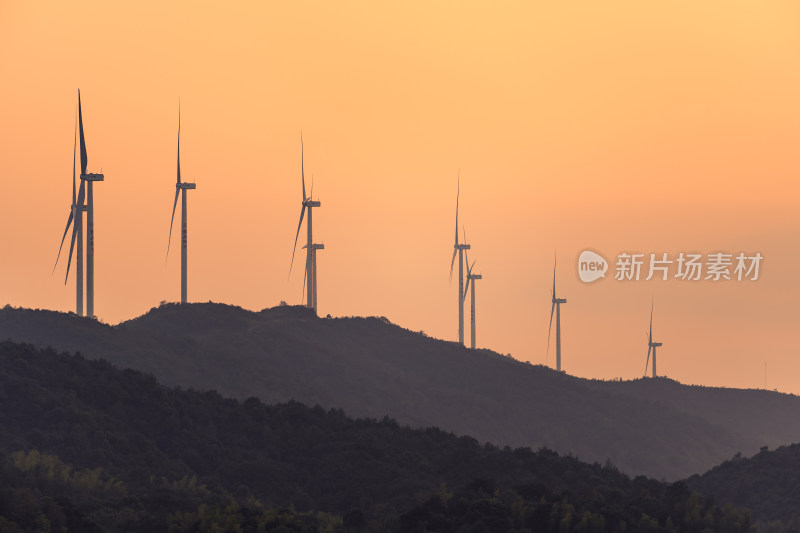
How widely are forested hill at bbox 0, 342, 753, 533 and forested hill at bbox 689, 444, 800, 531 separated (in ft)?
49.8

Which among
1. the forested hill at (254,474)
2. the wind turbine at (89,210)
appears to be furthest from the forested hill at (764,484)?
the wind turbine at (89,210)

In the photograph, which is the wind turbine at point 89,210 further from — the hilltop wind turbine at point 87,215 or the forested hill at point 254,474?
the forested hill at point 254,474

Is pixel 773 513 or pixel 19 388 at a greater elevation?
pixel 19 388

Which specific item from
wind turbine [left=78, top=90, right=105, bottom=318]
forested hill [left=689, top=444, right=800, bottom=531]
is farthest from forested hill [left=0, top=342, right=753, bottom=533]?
wind turbine [left=78, top=90, right=105, bottom=318]

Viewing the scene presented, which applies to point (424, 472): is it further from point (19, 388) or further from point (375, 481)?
point (19, 388)

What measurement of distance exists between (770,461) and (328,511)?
154 feet

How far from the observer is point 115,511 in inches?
3612

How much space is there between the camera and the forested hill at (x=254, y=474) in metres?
92.7

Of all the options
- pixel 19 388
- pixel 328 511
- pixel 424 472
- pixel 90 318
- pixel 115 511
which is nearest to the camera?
pixel 115 511

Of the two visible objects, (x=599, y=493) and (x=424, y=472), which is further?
(x=424, y=472)

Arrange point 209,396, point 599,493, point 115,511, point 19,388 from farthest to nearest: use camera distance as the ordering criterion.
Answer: point 209,396 → point 19,388 → point 599,493 → point 115,511

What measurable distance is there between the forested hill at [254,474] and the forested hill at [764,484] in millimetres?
15166

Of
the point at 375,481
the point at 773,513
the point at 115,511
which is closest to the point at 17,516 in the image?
the point at 115,511

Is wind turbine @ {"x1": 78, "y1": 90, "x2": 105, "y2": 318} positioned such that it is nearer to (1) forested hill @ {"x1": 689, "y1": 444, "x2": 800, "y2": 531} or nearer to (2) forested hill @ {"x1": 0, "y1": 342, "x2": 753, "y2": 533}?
(2) forested hill @ {"x1": 0, "y1": 342, "x2": 753, "y2": 533}
